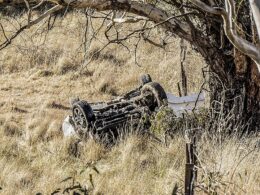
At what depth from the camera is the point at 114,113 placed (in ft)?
22.2

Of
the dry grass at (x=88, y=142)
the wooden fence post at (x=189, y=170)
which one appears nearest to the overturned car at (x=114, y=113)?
the dry grass at (x=88, y=142)

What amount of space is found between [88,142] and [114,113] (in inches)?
22.5

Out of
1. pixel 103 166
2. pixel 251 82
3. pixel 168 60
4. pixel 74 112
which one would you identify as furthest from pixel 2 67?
pixel 251 82

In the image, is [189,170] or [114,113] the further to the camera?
[114,113]

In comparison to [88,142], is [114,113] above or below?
above

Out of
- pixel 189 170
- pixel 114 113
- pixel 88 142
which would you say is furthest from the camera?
pixel 114 113

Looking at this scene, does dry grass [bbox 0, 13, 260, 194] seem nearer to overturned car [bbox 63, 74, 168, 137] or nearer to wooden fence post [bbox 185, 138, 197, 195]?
overturned car [bbox 63, 74, 168, 137]

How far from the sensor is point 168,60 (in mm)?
11977

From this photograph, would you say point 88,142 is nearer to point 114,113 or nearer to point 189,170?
point 114,113

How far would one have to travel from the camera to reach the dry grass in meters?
4.66

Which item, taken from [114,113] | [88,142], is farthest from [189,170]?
[114,113]

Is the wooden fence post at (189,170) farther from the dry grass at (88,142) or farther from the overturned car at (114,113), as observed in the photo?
the overturned car at (114,113)

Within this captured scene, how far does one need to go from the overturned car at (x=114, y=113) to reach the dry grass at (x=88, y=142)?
0.22 m

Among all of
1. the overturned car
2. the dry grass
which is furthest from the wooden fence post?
the overturned car
